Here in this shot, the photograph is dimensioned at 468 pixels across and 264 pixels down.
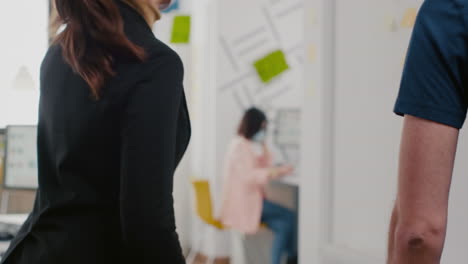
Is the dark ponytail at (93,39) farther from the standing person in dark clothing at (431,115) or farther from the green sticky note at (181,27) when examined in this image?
the green sticky note at (181,27)

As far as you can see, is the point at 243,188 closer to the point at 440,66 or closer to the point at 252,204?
the point at 252,204

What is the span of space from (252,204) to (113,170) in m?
2.95

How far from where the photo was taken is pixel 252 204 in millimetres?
3875

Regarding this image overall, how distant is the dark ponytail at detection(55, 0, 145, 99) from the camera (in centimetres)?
97

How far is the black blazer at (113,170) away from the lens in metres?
0.93

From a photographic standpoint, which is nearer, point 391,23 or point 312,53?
point 391,23

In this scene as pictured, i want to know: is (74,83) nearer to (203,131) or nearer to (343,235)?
(343,235)

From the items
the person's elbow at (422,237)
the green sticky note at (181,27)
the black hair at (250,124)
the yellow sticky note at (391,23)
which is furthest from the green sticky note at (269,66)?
the person's elbow at (422,237)

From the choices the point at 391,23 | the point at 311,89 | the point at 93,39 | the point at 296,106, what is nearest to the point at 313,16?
the point at 311,89

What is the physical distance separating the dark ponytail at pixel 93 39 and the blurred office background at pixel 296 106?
0.35 feet

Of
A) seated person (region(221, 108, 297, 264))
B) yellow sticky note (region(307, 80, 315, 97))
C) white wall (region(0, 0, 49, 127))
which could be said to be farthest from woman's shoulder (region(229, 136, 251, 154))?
yellow sticky note (region(307, 80, 315, 97))

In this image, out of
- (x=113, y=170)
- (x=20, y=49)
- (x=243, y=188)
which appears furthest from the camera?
(x=20, y=49)

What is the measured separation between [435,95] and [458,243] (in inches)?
28.4

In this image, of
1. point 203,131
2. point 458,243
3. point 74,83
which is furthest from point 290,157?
point 74,83
